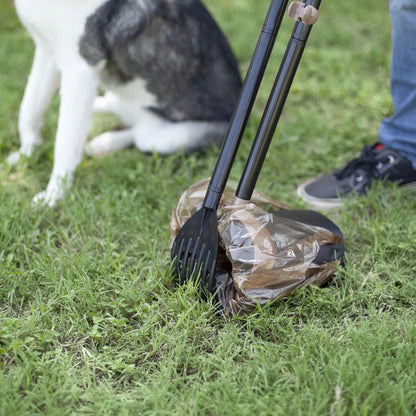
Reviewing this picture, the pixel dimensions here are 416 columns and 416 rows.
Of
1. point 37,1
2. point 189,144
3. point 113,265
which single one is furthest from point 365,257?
point 37,1

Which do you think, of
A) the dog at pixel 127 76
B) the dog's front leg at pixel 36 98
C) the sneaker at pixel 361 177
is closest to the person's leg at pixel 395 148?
the sneaker at pixel 361 177

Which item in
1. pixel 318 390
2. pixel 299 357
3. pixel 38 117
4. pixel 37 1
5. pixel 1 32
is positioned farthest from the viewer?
pixel 1 32

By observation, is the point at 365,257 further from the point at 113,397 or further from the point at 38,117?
the point at 38,117

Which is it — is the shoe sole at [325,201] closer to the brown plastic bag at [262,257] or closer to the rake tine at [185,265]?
the brown plastic bag at [262,257]

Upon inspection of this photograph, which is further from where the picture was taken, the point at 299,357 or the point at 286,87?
the point at 286,87

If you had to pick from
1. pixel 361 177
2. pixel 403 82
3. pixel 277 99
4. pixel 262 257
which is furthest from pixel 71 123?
pixel 403 82

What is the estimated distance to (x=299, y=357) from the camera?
140 centimetres

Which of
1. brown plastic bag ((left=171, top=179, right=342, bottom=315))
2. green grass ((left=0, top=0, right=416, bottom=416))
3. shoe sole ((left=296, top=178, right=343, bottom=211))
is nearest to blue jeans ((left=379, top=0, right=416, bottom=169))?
green grass ((left=0, top=0, right=416, bottom=416))

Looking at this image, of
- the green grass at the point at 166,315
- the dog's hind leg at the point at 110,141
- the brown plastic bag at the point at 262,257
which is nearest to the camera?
the green grass at the point at 166,315

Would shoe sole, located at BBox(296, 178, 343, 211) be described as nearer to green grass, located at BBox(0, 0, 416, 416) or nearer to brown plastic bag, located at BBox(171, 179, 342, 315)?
green grass, located at BBox(0, 0, 416, 416)

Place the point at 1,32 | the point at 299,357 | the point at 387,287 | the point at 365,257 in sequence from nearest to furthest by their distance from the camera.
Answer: the point at 299,357, the point at 387,287, the point at 365,257, the point at 1,32

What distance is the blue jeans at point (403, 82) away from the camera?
190 cm

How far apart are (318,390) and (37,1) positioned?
1.91m

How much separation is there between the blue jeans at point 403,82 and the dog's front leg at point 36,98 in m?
1.70
